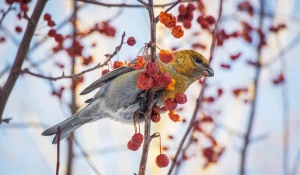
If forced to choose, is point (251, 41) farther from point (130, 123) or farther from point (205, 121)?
point (130, 123)

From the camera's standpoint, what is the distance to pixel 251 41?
414cm

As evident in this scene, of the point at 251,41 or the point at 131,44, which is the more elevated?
the point at 251,41

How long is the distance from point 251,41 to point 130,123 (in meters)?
1.71

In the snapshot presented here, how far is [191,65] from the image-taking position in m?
3.08

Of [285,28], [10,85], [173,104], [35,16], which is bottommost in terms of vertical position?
[173,104]

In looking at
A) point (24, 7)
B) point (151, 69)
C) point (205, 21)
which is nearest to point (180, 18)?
point (205, 21)

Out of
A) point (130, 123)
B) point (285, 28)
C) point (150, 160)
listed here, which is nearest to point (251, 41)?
point (285, 28)

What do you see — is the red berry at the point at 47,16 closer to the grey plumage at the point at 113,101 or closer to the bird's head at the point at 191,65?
the grey plumage at the point at 113,101

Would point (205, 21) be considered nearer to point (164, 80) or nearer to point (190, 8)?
point (190, 8)

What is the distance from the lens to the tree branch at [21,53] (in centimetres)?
266

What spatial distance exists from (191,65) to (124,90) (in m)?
0.55

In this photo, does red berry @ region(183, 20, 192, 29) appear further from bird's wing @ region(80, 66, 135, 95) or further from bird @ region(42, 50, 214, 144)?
bird's wing @ region(80, 66, 135, 95)

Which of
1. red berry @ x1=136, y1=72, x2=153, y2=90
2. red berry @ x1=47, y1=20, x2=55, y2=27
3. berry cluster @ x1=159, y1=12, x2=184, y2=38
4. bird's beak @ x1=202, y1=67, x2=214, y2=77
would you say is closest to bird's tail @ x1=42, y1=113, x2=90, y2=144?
red berry @ x1=47, y1=20, x2=55, y2=27

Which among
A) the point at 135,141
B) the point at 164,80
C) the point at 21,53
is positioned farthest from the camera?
the point at 21,53
